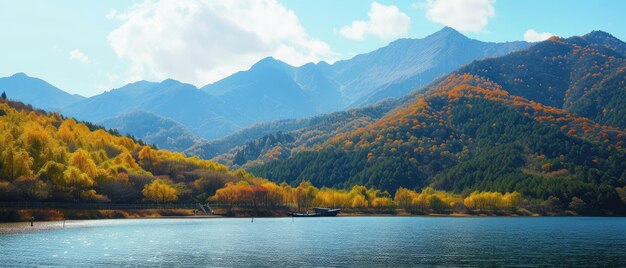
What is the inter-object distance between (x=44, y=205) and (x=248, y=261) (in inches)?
4669

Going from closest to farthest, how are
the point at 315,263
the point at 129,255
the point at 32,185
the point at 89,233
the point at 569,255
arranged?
the point at 315,263, the point at 129,255, the point at 569,255, the point at 89,233, the point at 32,185

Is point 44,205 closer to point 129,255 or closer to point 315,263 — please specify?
point 129,255

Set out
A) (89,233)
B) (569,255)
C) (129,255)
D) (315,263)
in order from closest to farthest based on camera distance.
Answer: (315,263) < (129,255) < (569,255) < (89,233)

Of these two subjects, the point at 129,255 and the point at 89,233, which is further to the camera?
the point at 89,233

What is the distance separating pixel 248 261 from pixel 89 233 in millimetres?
61160

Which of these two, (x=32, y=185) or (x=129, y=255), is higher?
(x=32, y=185)

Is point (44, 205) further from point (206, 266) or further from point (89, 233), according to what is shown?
point (206, 266)

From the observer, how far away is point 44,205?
18300 centimetres

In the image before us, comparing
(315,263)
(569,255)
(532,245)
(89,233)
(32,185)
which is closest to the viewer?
(315,263)

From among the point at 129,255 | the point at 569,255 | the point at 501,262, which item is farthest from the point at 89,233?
the point at 569,255

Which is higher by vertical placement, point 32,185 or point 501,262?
point 32,185

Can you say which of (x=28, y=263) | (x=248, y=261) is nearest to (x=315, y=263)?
(x=248, y=261)

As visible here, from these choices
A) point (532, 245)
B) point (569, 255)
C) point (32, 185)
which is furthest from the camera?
point (32, 185)

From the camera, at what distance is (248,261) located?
289ft
